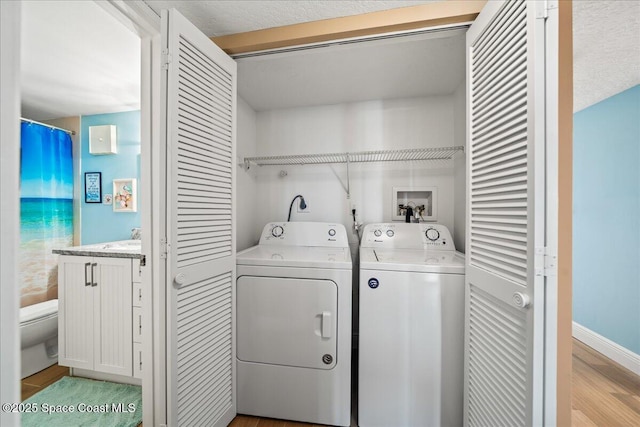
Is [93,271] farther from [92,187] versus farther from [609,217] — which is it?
[609,217]

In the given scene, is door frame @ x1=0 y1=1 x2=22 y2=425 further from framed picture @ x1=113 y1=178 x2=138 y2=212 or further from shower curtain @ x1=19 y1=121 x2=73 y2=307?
shower curtain @ x1=19 y1=121 x2=73 y2=307

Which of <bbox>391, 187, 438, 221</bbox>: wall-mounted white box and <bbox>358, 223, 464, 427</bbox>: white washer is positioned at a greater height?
<bbox>391, 187, 438, 221</bbox>: wall-mounted white box

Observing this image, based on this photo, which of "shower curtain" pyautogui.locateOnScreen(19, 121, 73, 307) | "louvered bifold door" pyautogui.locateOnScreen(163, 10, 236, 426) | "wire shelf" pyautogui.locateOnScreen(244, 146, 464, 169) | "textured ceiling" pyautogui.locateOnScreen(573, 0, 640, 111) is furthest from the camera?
"shower curtain" pyautogui.locateOnScreen(19, 121, 73, 307)

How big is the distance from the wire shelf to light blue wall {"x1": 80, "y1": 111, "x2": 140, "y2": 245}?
4.37 ft

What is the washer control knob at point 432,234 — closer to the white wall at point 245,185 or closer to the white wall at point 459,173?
the white wall at point 459,173

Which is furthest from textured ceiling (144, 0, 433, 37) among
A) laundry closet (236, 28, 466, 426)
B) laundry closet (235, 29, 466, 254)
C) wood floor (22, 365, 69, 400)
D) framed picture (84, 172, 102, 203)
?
wood floor (22, 365, 69, 400)

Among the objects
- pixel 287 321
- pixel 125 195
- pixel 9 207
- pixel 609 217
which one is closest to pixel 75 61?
pixel 125 195

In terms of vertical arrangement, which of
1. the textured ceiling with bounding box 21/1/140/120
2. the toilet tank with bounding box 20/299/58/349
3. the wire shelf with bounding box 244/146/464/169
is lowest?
the toilet tank with bounding box 20/299/58/349

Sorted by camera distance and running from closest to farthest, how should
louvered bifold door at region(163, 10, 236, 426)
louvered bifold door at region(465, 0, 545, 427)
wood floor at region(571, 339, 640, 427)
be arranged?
louvered bifold door at region(465, 0, 545, 427)
louvered bifold door at region(163, 10, 236, 426)
wood floor at region(571, 339, 640, 427)

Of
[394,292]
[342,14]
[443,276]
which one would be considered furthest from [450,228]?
[342,14]

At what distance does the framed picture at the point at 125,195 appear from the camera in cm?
255

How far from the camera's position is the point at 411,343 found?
1.40 metres

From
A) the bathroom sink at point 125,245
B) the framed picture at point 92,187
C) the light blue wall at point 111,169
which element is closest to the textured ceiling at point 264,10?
the light blue wall at point 111,169

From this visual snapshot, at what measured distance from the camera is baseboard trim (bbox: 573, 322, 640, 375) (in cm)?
183
